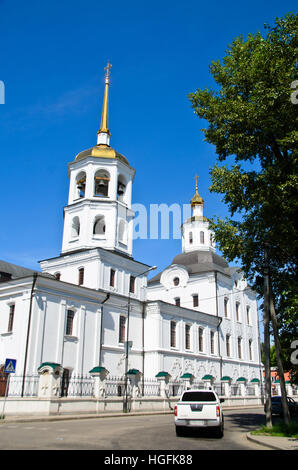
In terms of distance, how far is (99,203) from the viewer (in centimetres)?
3341

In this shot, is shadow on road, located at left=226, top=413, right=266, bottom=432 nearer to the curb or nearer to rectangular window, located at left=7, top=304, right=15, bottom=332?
the curb

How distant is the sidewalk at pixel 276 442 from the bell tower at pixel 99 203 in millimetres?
22507

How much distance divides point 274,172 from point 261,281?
497 cm

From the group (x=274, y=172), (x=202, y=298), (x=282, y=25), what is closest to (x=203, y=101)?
(x=282, y=25)

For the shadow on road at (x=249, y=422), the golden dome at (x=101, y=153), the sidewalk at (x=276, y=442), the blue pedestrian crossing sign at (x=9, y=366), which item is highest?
the golden dome at (x=101, y=153)

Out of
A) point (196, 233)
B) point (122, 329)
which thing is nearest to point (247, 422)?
point (122, 329)

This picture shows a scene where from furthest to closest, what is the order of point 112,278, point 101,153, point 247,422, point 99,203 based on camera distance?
point 101,153 < point 99,203 < point 112,278 < point 247,422

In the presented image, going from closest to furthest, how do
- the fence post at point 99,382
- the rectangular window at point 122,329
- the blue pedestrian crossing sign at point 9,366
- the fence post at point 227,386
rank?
the blue pedestrian crossing sign at point 9,366
the fence post at point 99,382
the rectangular window at point 122,329
the fence post at point 227,386

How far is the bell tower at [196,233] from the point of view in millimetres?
50875

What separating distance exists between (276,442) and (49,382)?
1346 cm

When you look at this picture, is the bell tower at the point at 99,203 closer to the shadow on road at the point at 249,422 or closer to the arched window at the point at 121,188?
the arched window at the point at 121,188

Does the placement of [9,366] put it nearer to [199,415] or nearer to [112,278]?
[199,415]

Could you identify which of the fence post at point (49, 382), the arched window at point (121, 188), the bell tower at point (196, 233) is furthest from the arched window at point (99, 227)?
the bell tower at point (196, 233)

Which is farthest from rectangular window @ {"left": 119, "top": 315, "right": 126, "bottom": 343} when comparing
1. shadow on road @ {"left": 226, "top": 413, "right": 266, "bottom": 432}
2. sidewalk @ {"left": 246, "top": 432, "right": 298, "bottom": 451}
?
sidewalk @ {"left": 246, "top": 432, "right": 298, "bottom": 451}
